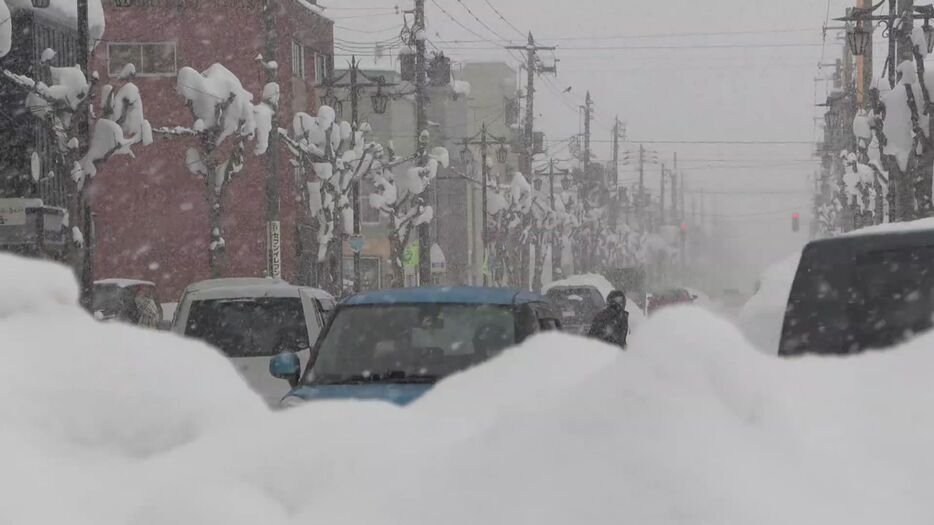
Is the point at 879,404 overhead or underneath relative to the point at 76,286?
underneath

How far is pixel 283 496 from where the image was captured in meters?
2.99

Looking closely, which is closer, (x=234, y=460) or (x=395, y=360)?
(x=234, y=460)

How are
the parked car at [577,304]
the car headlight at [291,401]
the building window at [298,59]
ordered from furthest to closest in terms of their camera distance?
the building window at [298,59], the parked car at [577,304], the car headlight at [291,401]

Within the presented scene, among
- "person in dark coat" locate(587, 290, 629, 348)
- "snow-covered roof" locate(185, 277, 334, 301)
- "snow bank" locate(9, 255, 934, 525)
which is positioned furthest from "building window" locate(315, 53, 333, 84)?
"snow bank" locate(9, 255, 934, 525)

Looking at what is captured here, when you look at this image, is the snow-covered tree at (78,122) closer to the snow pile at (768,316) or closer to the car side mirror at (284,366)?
the snow pile at (768,316)

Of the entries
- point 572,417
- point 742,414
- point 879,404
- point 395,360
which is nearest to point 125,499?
point 572,417

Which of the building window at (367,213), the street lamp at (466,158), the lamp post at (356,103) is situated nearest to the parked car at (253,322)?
the lamp post at (356,103)

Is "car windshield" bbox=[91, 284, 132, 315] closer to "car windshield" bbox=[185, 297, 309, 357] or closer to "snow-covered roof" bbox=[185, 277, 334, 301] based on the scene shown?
"snow-covered roof" bbox=[185, 277, 334, 301]

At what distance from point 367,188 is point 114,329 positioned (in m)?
66.7

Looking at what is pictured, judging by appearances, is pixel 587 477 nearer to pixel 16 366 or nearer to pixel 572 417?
pixel 572 417

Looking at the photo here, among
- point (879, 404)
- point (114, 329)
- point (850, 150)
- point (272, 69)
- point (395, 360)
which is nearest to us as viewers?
point (114, 329)

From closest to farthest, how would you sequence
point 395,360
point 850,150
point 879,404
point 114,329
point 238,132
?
point 114,329, point 879,404, point 395,360, point 238,132, point 850,150

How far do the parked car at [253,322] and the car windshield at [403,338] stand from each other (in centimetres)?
414

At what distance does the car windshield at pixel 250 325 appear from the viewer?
13023 mm
